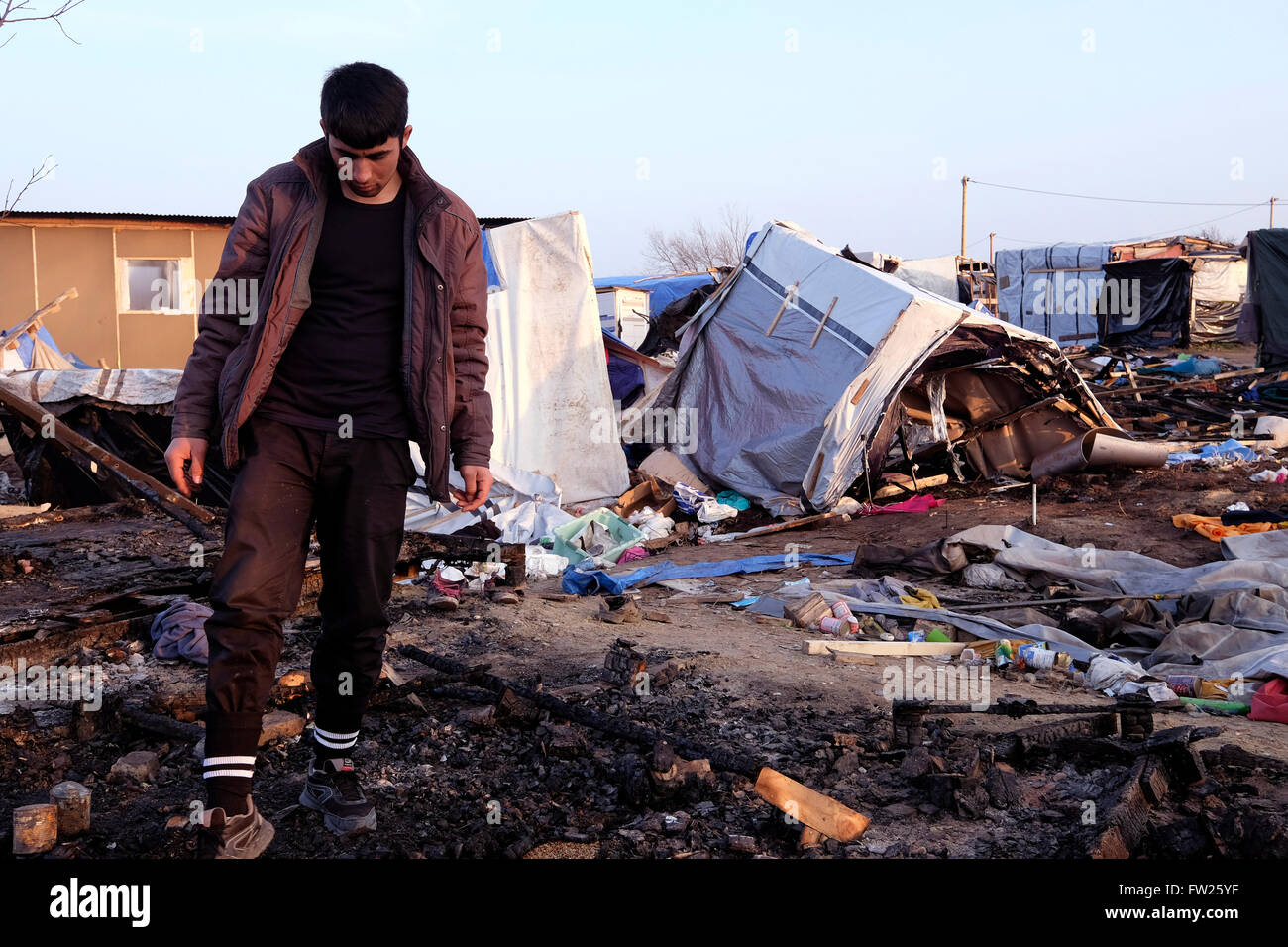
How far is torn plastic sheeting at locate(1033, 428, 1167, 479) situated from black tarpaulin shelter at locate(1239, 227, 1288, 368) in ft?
24.4

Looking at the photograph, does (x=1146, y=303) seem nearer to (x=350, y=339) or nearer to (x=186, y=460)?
(x=350, y=339)

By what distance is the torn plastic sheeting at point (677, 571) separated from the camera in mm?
6254

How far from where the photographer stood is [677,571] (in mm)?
6934

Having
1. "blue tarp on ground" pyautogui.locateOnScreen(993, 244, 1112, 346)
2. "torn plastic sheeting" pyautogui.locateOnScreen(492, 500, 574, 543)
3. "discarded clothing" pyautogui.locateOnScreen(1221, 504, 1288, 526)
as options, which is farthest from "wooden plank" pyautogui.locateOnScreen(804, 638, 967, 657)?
"blue tarp on ground" pyautogui.locateOnScreen(993, 244, 1112, 346)

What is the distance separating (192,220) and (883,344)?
12.8 metres

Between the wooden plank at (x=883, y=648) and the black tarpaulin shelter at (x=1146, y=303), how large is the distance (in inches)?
804

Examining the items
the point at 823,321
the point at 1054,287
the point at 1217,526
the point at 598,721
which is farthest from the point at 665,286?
the point at 598,721

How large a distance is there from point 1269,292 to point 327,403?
17.1 meters

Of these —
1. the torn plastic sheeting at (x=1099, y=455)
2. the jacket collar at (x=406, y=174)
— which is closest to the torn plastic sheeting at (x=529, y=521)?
the torn plastic sheeting at (x=1099, y=455)

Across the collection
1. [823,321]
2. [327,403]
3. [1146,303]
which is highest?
[1146,303]

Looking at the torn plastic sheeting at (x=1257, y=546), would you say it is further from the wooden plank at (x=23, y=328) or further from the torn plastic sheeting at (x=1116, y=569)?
the wooden plank at (x=23, y=328)

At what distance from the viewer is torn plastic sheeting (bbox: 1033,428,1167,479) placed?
386 inches

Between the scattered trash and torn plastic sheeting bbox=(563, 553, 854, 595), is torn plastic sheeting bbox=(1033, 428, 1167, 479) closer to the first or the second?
the scattered trash
